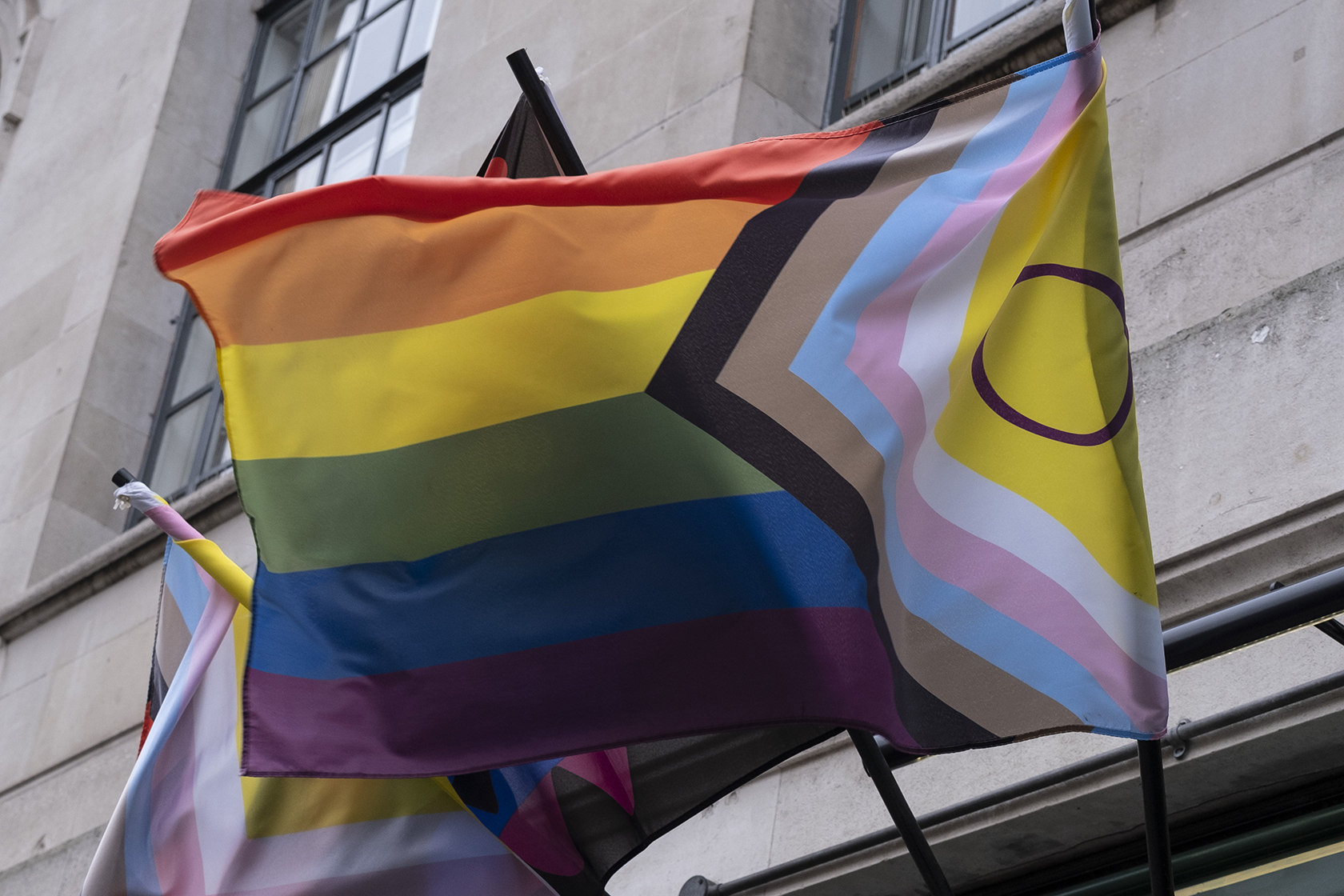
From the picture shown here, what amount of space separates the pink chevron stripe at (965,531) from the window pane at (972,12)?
4.96 metres

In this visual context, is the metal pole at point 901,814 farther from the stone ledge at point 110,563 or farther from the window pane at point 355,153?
the window pane at point 355,153

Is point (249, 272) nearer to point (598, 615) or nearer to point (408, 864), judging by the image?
point (598, 615)

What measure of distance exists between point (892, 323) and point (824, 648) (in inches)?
34.6

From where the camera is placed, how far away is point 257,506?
14.8ft

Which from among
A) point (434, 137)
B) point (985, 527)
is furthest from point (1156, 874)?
point (434, 137)

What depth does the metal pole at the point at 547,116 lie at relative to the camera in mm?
5352

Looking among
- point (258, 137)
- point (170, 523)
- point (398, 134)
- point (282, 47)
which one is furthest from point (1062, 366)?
point (282, 47)

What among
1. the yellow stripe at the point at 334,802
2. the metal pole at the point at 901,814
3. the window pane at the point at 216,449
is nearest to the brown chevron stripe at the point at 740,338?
the metal pole at the point at 901,814

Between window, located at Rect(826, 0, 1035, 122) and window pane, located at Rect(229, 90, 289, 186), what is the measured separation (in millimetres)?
6923

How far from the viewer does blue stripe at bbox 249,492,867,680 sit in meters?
4.32

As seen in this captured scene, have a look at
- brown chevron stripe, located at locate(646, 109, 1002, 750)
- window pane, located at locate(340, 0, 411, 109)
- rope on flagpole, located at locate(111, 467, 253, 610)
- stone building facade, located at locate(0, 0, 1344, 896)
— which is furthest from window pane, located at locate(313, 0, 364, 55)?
brown chevron stripe, located at locate(646, 109, 1002, 750)

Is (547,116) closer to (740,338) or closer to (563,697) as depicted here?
(740,338)

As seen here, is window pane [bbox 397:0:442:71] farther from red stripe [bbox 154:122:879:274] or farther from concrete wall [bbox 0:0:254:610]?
red stripe [bbox 154:122:879:274]

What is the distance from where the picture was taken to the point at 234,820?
18.3 feet
